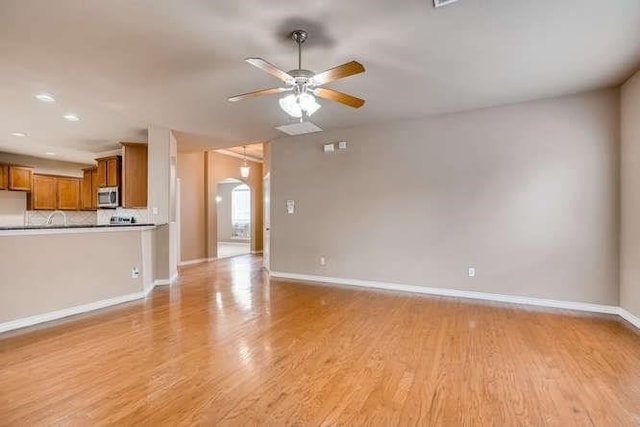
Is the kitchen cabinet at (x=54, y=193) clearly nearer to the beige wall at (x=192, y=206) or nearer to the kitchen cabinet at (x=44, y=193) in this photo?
the kitchen cabinet at (x=44, y=193)

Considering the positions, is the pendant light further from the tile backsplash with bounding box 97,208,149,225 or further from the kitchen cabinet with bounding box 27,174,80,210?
the kitchen cabinet with bounding box 27,174,80,210

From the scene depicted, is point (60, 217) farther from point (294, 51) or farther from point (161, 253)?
point (294, 51)

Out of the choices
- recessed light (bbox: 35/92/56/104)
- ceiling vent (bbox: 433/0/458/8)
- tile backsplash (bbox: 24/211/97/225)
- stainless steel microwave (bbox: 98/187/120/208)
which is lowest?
tile backsplash (bbox: 24/211/97/225)

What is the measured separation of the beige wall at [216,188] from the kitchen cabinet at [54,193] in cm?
322

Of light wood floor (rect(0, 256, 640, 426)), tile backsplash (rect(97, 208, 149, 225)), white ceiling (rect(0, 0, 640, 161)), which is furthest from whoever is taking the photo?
tile backsplash (rect(97, 208, 149, 225))

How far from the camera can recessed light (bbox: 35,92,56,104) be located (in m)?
3.88

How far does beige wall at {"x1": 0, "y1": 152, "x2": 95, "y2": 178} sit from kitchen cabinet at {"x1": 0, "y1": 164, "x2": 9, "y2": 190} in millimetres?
465

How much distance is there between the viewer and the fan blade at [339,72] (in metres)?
2.31

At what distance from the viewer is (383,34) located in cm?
→ 266

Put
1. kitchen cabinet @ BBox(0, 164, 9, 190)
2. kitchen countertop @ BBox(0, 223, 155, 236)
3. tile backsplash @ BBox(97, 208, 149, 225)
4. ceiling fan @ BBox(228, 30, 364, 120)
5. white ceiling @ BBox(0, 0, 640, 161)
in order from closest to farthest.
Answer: white ceiling @ BBox(0, 0, 640, 161), ceiling fan @ BBox(228, 30, 364, 120), kitchen countertop @ BBox(0, 223, 155, 236), tile backsplash @ BBox(97, 208, 149, 225), kitchen cabinet @ BBox(0, 164, 9, 190)

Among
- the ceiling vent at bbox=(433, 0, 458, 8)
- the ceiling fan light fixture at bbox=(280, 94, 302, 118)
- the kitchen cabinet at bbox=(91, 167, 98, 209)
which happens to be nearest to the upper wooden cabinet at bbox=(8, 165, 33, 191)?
the kitchen cabinet at bbox=(91, 167, 98, 209)

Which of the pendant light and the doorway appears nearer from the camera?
the pendant light

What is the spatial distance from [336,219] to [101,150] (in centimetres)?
557

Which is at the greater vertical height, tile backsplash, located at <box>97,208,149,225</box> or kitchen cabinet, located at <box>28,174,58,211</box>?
kitchen cabinet, located at <box>28,174,58,211</box>
